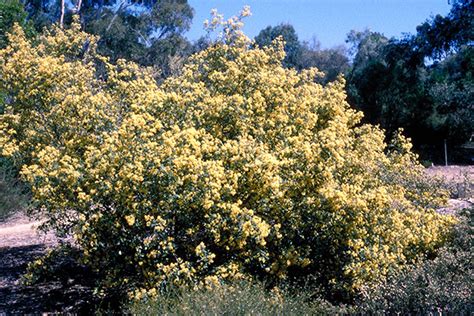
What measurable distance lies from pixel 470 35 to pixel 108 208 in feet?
43.5

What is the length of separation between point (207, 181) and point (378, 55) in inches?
886

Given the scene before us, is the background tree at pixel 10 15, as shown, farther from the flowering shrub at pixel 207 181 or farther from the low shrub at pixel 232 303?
the low shrub at pixel 232 303

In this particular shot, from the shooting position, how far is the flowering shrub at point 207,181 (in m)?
5.74

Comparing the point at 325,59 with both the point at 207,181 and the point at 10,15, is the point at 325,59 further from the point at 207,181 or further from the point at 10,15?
the point at 207,181

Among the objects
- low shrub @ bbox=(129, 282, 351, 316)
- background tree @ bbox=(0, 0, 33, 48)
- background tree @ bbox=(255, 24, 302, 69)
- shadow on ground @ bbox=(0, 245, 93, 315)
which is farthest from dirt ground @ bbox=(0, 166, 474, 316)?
background tree @ bbox=(255, 24, 302, 69)

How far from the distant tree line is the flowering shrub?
3115 mm

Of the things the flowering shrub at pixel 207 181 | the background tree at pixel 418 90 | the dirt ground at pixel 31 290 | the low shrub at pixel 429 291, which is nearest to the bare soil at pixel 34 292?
the dirt ground at pixel 31 290

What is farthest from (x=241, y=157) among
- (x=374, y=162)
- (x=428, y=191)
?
(x=428, y=191)

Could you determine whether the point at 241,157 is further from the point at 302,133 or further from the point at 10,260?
the point at 10,260

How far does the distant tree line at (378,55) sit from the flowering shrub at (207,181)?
312cm

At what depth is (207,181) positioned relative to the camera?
564 centimetres

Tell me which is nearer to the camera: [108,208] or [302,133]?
[108,208]

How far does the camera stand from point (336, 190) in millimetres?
6117

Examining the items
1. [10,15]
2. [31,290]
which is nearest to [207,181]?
[31,290]
